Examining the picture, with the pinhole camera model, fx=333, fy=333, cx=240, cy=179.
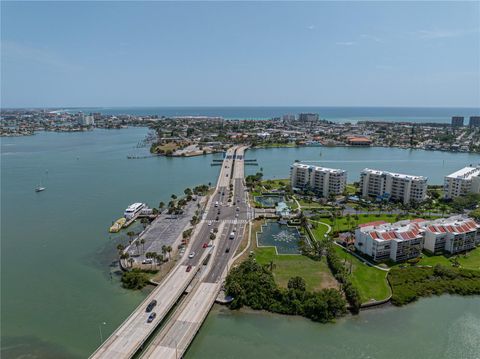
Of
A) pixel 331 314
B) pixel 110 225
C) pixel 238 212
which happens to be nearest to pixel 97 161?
pixel 110 225

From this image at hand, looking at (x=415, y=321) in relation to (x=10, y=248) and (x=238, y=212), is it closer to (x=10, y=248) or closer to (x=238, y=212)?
(x=238, y=212)

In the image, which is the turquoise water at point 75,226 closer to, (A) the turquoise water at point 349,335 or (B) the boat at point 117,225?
(A) the turquoise water at point 349,335

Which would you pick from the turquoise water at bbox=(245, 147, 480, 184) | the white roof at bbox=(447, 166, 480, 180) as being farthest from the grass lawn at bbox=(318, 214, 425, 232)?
the turquoise water at bbox=(245, 147, 480, 184)

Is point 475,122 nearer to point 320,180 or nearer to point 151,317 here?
point 320,180

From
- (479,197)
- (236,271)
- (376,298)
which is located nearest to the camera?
(376,298)

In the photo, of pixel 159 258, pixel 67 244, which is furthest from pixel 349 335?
pixel 67 244
